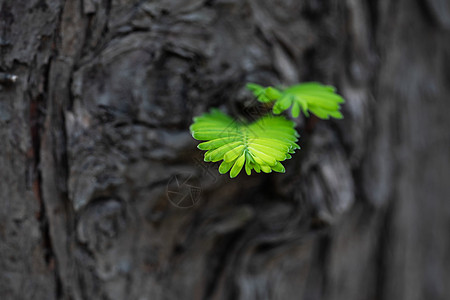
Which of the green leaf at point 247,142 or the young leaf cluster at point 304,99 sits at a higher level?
the young leaf cluster at point 304,99

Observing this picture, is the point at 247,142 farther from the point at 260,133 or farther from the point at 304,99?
the point at 304,99

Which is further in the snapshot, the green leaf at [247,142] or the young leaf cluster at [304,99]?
the young leaf cluster at [304,99]

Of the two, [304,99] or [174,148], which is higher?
→ [304,99]

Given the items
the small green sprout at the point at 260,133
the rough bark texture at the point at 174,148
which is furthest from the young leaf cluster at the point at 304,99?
the rough bark texture at the point at 174,148

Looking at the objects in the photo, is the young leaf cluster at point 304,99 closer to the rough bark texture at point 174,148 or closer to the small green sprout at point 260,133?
the small green sprout at point 260,133

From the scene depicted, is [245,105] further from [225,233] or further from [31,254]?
[31,254]

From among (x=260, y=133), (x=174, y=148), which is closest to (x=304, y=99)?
(x=260, y=133)
